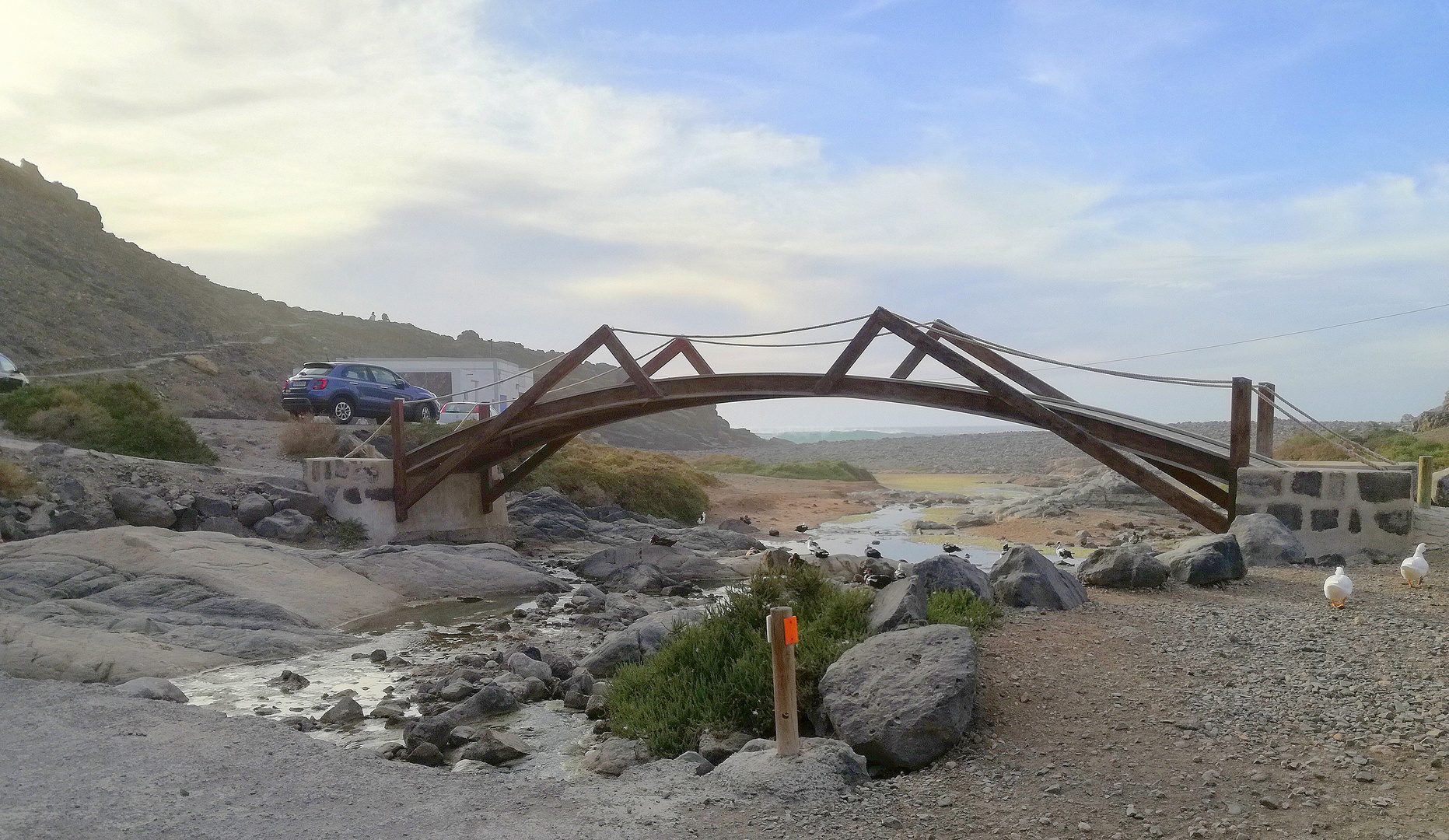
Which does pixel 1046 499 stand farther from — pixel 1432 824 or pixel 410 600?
pixel 1432 824

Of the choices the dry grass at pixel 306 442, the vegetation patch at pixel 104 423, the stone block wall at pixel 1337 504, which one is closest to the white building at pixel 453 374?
the dry grass at pixel 306 442

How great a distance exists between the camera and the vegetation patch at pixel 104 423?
2177 cm

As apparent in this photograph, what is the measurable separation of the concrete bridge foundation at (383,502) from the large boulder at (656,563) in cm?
413

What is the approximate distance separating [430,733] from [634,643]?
8.95 feet

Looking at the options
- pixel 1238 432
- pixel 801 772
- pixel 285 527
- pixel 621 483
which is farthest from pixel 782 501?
pixel 801 772

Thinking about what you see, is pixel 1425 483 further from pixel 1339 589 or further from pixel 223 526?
pixel 223 526

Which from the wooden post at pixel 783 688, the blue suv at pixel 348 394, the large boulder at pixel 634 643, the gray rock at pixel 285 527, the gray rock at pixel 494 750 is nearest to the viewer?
the wooden post at pixel 783 688

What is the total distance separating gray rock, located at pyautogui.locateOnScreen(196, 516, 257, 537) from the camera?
18141 millimetres

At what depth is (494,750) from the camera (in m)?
7.70

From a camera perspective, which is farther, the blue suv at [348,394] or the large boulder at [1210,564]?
the blue suv at [348,394]

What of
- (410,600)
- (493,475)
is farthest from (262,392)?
(410,600)

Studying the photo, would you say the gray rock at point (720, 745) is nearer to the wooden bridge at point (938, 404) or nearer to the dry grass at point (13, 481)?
the wooden bridge at point (938, 404)

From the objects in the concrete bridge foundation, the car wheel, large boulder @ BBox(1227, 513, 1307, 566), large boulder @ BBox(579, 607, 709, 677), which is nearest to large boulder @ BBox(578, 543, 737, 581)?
the concrete bridge foundation

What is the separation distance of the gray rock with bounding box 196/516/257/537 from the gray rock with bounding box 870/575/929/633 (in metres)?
13.7
